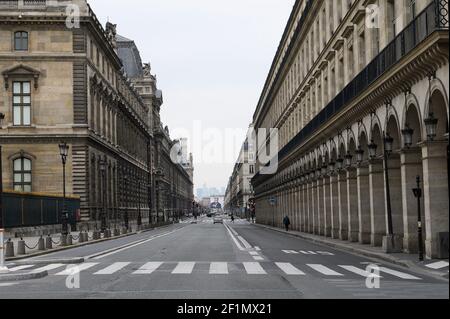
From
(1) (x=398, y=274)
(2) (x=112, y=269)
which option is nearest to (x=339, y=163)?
(1) (x=398, y=274)

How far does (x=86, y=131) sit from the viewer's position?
70.3 m

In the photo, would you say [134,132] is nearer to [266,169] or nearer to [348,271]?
[266,169]

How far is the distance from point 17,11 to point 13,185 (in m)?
17.2

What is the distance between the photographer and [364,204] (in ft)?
120


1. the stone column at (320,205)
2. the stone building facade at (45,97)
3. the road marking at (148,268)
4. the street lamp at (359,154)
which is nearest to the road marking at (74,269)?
the road marking at (148,268)

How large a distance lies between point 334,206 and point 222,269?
23.7 m

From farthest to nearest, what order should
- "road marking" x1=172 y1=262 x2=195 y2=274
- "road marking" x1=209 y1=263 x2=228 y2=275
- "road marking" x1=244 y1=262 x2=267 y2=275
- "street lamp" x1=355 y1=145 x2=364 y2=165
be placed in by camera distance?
"street lamp" x1=355 y1=145 x2=364 y2=165 < "road marking" x1=172 y1=262 x2=195 y2=274 < "road marking" x1=209 y1=263 x2=228 y2=275 < "road marking" x1=244 y1=262 x2=267 y2=275

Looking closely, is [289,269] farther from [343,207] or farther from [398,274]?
[343,207]

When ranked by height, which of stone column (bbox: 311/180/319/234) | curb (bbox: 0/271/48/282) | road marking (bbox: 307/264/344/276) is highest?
stone column (bbox: 311/180/319/234)

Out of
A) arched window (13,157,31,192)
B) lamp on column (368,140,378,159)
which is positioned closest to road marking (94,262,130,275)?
lamp on column (368,140,378,159)

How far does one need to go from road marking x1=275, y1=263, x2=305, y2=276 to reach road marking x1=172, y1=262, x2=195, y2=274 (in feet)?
9.63

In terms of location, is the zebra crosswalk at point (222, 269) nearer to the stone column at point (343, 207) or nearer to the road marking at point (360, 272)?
the road marking at point (360, 272)

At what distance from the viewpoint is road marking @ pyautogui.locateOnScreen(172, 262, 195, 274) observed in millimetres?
21231

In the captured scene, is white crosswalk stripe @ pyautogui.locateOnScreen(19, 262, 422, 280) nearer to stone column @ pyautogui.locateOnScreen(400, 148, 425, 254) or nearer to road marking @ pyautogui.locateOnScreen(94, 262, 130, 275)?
road marking @ pyautogui.locateOnScreen(94, 262, 130, 275)
